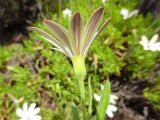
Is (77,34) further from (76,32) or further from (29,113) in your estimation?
(29,113)

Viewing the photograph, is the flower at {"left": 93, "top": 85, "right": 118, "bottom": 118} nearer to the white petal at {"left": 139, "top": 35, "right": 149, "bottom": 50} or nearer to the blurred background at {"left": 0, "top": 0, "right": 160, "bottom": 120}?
the blurred background at {"left": 0, "top": 0, "right": 160, "bottom": 120}

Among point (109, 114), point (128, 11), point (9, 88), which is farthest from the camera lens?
point (128, 11)

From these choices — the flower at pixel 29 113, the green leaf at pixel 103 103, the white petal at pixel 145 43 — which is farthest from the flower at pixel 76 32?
the white petal at pixel 145 43

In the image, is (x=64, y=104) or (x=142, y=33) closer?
(x=64, y=104)

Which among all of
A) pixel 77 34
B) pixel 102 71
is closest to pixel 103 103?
pixel 77 34

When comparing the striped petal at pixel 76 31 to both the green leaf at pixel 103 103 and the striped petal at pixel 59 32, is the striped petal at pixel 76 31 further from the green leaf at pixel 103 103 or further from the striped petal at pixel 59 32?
the green leaf at pixel 103 103

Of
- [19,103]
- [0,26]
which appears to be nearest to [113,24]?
[19,103]

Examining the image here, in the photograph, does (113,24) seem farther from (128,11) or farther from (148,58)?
(148,58)

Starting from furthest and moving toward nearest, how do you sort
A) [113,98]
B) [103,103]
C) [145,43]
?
[145,43], [113,98], [103,103]
